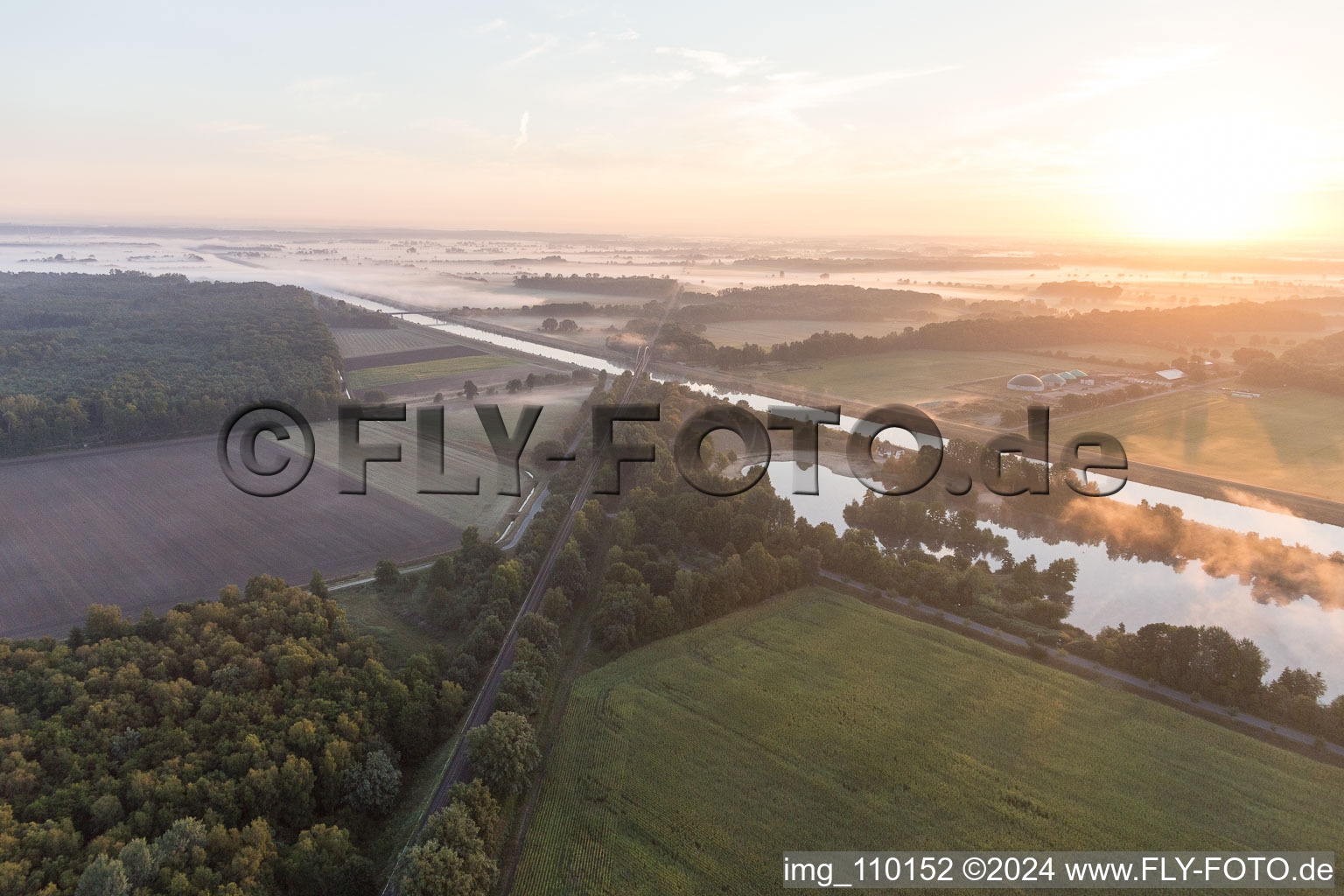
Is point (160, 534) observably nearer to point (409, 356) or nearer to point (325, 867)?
point (325, 867)

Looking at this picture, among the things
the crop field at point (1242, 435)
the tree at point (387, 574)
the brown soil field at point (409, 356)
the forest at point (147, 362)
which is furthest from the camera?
the brown soil field at point (409, 356)

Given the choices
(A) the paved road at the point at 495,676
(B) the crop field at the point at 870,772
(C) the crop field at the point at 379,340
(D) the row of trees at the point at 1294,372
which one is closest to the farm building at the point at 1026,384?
(D) the row of trees at the point at 1294,372

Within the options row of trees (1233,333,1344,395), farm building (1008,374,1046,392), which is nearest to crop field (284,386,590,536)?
farm building (1008,374,1046,392)

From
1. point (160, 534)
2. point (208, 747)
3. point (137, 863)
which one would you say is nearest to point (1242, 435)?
point (208, 747)

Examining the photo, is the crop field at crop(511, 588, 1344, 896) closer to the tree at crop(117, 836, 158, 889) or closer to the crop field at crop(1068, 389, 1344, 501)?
the tree at crop(117, 836, 158, 889)

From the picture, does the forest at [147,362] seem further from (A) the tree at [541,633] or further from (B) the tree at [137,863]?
(B) the tree at [137,863]

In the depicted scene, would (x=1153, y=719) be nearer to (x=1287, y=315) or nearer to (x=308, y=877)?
(x=308, y=877)
